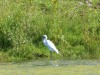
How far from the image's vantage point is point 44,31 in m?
16.3

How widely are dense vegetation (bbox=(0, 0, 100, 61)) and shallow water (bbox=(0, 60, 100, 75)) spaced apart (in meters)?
0.63

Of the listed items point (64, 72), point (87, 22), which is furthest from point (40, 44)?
point (64, 72)

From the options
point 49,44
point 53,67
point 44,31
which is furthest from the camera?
point 44,31

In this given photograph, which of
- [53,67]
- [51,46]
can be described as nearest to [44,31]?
[51,46]

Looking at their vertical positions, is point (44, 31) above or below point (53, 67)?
above

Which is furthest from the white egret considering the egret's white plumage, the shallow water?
the shallow water

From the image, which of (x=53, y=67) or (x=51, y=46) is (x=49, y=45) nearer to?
(x=51, y=46)

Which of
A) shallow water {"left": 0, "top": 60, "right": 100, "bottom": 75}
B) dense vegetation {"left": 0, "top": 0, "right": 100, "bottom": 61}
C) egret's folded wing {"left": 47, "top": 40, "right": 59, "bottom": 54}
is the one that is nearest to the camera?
shallow water {"left": 0, "top": 60, "right": 100, "bottom": 75}

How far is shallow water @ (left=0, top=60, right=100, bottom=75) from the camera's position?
Answer: 523 inches

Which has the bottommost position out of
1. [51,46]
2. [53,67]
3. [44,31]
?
[53,67]

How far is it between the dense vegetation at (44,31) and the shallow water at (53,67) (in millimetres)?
627

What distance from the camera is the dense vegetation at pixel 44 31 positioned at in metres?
15.5

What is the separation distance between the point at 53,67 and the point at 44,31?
244 cm

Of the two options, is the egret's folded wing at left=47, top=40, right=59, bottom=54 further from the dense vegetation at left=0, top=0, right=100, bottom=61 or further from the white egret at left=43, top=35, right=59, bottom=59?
the dense vegetation at left=0, top=0, right=100, bottom=61
